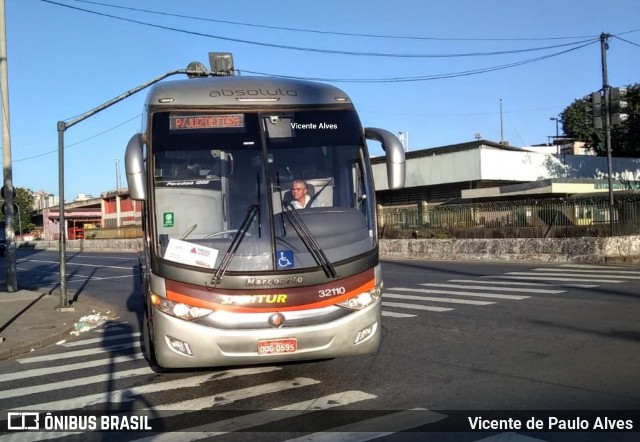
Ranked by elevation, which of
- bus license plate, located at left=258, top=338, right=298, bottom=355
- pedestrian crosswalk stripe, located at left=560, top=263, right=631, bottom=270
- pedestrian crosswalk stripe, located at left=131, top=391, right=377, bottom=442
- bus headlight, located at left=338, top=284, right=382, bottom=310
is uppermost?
bus headlight, located at left=338, top=284, right=382, bottom=310

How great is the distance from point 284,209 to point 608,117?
1435 centimetres

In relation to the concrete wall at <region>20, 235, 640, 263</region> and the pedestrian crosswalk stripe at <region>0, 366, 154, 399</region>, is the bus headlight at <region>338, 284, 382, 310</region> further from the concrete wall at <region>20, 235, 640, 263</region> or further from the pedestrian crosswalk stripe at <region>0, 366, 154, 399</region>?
the concrete wall at <region>20, 235, 640, 263</region>

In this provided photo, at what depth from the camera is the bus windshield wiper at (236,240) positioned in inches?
242

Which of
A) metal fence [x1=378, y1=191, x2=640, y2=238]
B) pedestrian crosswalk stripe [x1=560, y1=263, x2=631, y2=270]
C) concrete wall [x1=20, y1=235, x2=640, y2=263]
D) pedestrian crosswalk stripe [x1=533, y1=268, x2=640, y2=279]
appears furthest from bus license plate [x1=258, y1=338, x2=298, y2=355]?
metal fence [x1=378, y1=191, x2=640, y2=238]

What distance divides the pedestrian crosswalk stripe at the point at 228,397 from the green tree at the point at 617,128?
95.2ft

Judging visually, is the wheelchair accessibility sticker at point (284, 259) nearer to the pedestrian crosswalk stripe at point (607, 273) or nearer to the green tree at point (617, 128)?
the pedestrian crosswalk stripe at point (607, 273)

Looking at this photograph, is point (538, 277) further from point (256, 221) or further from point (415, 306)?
point (256, 221)

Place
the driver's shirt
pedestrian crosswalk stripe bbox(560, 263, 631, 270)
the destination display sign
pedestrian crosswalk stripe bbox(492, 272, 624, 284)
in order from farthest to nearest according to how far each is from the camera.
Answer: pedestrian crosswalk stripe bbox(560, 263, 631, 270) → pedestrian crosswalk stripe bbox(492, 272, 624, 284) → the destination display sign → the driver's shirt

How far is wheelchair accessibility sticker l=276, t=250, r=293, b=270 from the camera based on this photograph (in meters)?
6.28

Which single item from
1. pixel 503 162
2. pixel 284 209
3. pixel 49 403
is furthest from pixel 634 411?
pixel 503 162

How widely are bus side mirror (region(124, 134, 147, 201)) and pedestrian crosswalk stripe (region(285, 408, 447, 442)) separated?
9.69 feet

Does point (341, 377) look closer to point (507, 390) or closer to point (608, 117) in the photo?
point (507, 390)

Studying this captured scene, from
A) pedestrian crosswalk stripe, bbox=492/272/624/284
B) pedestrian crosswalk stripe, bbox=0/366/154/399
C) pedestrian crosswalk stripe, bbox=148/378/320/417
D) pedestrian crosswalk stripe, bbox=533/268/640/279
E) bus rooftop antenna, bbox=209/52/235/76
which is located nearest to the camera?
pedestrian crosswalk stripe, bbox=148/378/320/417

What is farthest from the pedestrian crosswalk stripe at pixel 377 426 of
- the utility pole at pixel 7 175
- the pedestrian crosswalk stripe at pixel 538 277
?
the utility pole at pixel 7 175
